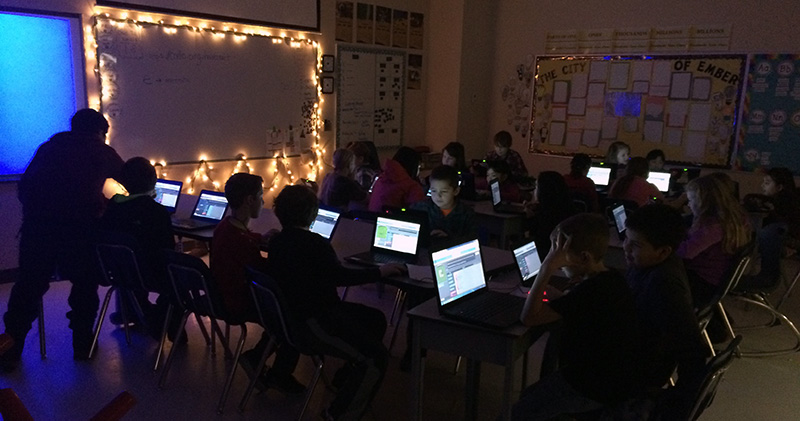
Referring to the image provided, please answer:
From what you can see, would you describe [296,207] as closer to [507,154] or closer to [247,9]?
[247,9]

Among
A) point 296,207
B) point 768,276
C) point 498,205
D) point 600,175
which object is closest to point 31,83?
point 296,207

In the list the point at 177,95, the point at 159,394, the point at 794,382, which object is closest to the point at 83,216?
the point at 159,394

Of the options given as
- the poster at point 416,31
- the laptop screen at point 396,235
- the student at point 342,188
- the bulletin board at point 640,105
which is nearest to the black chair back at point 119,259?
the laptop screen at point 396,235

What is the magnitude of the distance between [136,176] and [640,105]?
19.8ft

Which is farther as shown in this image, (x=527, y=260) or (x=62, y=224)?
(x=62, y=224)

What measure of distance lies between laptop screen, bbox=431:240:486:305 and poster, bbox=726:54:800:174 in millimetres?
5432

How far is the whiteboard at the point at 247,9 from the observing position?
5.65 m

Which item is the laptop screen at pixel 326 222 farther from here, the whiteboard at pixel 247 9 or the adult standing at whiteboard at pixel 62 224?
the whiteboard at pixel 247 9

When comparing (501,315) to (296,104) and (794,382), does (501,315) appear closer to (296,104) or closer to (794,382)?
(794,382)

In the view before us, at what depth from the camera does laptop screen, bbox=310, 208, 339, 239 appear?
4012 mm

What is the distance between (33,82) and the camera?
5027 mm

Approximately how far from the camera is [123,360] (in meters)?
3.90

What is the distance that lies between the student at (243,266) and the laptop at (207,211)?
1.17 metres

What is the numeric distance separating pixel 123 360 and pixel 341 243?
151 cm
